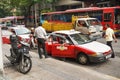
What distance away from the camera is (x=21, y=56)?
9016 millimetres

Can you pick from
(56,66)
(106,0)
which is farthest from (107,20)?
(56,66)

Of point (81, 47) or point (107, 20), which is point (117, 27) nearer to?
point (107, 20)

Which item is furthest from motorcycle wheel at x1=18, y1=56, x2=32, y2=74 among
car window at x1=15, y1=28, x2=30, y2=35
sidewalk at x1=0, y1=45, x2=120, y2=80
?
car window at x1=15, y1=28, x2=30, y2=35

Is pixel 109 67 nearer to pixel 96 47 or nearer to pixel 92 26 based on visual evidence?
pixel 96 47

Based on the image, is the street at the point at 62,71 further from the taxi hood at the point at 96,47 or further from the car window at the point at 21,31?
the car window at the point at 21,31

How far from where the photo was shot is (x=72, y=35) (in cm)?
1255

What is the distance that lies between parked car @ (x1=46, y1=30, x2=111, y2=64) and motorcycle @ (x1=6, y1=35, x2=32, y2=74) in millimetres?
3204

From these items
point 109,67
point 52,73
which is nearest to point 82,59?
point 109,67

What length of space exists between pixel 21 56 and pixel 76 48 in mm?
3448

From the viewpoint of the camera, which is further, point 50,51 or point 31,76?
point 50,51

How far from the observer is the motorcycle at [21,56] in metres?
8.93

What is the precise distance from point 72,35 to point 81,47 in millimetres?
1155

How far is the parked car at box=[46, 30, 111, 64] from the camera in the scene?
1118 cm

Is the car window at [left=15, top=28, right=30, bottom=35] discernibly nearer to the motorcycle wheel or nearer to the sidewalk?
the sidewalk
